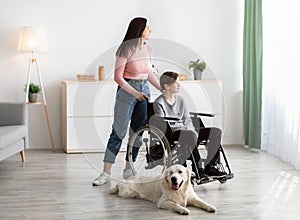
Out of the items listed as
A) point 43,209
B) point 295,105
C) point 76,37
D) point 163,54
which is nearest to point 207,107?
point 163,54

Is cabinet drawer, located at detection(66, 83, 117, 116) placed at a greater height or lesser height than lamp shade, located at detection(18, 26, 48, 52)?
lesser

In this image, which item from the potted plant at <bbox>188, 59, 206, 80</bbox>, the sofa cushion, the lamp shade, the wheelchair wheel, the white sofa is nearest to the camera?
the wheelchair wheel

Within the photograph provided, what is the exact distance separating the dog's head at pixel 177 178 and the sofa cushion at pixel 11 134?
66.0 inches

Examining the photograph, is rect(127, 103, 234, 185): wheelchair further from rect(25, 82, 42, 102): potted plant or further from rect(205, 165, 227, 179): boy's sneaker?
rect(25, 82, 42, 102): potted plant

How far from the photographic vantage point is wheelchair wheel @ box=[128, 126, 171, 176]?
462 cm

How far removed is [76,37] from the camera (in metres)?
6.49

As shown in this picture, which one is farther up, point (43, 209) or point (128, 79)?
point (128, 79)

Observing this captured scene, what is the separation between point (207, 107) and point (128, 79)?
196cm

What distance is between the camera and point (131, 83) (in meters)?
4.76

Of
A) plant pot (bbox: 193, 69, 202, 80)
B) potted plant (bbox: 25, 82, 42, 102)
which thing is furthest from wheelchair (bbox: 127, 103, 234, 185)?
potted plant (bbox: 25, 82, 42, 102)

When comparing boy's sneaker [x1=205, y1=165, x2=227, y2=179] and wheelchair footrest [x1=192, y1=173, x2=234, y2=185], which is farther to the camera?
boy's sneaker [x1=205, y1=165, x2=227, y2=179]

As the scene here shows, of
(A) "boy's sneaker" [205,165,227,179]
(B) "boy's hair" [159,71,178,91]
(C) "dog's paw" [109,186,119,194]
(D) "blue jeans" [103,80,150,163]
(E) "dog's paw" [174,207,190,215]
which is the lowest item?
(E) "dog's paw" [174,207,190,215]

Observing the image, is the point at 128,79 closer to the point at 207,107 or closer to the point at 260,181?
the point at 260,181

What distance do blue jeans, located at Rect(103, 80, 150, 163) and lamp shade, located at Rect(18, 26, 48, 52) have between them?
5.52ft
